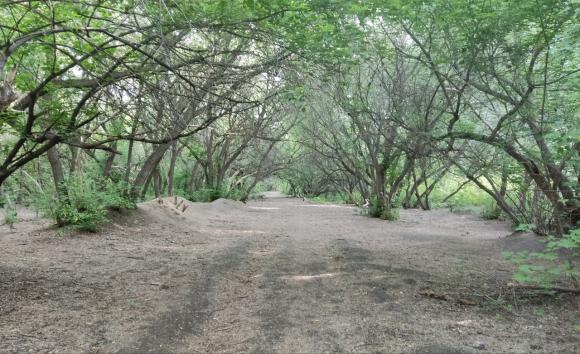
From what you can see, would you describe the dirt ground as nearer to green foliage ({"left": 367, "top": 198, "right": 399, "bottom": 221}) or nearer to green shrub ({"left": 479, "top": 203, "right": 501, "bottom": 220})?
green foliage ({"left": 367, "top": 198, "right": 399, "bottom": 221})

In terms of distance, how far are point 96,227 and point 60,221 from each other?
2.46 ft

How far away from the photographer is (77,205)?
9688 millimetres

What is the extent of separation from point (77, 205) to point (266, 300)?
6.44 meters

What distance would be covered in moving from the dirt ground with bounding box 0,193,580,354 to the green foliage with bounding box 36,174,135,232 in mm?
365

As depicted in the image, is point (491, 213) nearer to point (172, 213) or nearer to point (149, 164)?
point (172, 213)

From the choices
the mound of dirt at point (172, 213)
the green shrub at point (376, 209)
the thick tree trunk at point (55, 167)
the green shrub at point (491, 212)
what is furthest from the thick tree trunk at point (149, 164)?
the green shrub at point (491, 212)

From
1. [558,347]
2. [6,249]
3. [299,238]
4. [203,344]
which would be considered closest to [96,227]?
[6,249]

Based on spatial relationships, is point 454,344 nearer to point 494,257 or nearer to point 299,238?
point 494,257

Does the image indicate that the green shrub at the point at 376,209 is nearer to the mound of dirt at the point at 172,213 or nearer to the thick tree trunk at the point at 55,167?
the mound of dirt at the point at 172,213

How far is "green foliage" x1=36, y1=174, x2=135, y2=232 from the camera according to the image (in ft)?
30.8

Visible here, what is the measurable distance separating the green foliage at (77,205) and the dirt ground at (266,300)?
0.36 meters

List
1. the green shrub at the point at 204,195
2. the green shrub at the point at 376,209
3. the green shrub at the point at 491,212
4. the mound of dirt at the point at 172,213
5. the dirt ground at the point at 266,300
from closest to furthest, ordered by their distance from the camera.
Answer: the dirt ground at the point at 266,300, the mound of dirt at the point at 172,213, the green shrub at the point at 491,212, the green shrub at the point at 376,209, the green shrub at the point at 204,195

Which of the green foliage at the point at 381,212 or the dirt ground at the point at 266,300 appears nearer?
the dirt ground at the point at 266,300

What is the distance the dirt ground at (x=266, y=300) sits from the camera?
12.6 ft
